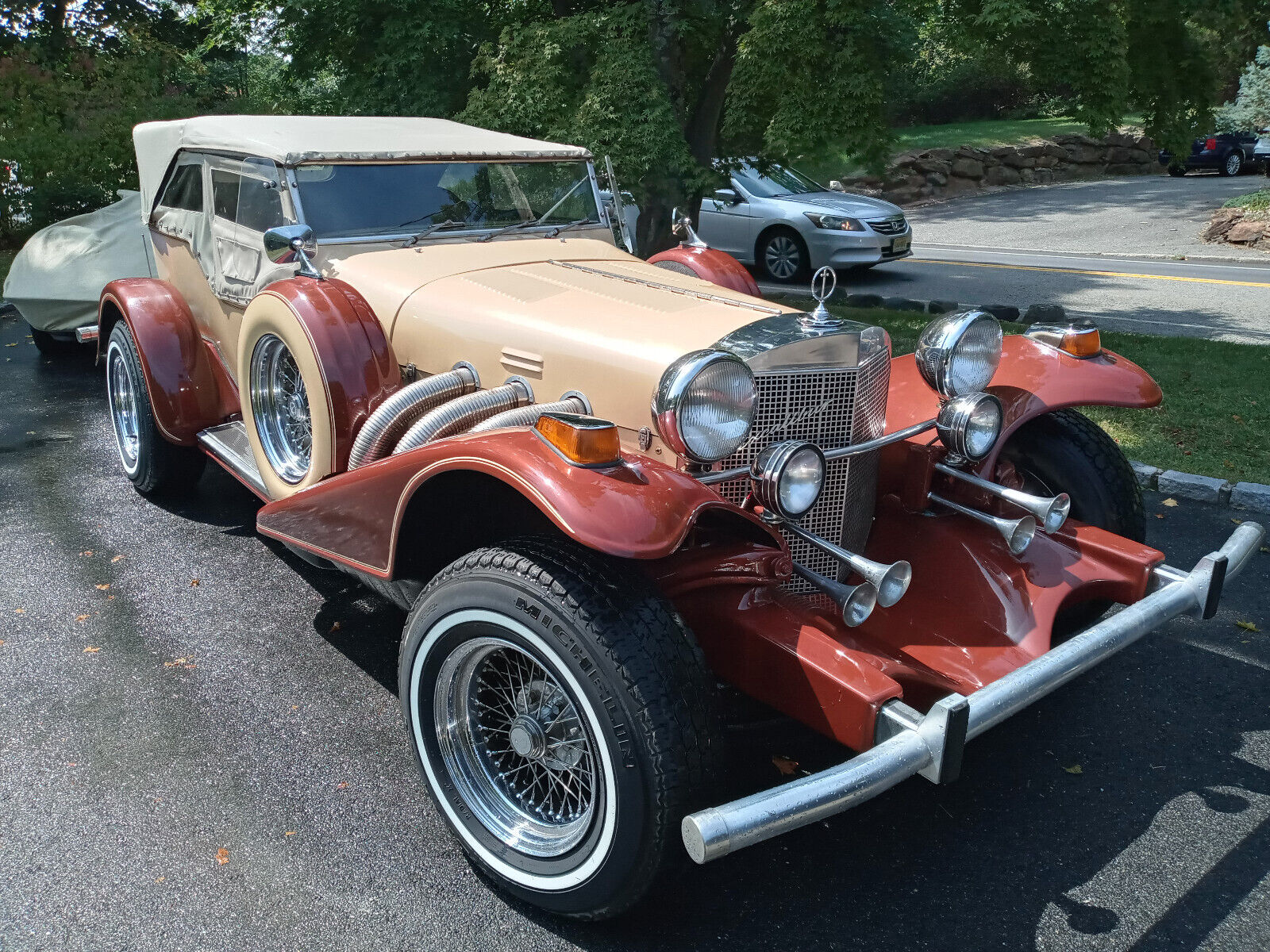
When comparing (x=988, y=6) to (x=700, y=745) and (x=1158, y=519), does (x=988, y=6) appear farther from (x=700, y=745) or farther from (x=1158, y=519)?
(x=700, y=745)

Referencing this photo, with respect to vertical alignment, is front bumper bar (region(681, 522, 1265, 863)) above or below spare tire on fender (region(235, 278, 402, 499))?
below

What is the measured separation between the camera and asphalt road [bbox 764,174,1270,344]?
33.2ft

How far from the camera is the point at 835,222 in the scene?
11.9 meters

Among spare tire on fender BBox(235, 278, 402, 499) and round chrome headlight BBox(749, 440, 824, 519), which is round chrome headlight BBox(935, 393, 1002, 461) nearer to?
round chrome headlight BBox(749, 440, 824, 519)

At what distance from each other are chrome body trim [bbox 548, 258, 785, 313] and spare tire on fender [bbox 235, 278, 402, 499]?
79 centimetres

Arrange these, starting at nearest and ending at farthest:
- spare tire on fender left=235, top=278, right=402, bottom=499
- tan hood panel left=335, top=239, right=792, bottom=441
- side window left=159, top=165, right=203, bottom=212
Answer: tan hood panel left=335, top=239, right=792, bottom=441 < spare tire on fender left=235, top=278, right=402, bottom=499 < side window left=159, top=165, right=203, bottom=212

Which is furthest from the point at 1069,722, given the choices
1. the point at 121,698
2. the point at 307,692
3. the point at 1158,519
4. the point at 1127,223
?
the point at 1127,223

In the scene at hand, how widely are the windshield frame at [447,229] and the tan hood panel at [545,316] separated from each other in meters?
0.11

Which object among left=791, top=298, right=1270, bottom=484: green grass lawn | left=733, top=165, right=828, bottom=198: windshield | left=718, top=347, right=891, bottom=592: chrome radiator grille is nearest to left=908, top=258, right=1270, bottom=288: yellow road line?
left=733, top=165, right=828, bottom=198: windshield

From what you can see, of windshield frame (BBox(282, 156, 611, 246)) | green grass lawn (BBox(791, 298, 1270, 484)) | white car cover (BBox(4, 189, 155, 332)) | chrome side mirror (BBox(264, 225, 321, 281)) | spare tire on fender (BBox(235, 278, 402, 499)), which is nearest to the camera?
spare tire on fender (BBox(235, 278, 402, 499))

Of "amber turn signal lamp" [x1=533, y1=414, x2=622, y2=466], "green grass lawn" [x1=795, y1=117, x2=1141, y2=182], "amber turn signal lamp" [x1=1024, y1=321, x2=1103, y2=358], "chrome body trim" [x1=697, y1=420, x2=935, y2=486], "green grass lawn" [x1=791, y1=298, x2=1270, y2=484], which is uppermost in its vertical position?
"green grass lawn" [x1=795, y1=117, x2=1141, y2=182]

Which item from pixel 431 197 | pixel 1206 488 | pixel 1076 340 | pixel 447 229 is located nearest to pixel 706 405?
pixel 1076 340

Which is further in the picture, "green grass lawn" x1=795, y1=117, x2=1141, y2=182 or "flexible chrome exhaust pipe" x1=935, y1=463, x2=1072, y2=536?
"green grass lawn" x1=795, y1=117, x2=1141, y2=182

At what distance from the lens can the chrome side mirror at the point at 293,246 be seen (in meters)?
3.59
